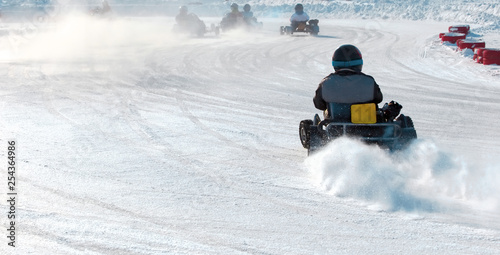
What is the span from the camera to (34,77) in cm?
1250

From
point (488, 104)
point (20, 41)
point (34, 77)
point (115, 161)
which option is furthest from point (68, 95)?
point (20, 41)

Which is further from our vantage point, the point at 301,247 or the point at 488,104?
the point at 488,104

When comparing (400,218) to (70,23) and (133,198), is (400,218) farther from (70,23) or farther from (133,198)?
(70,23)

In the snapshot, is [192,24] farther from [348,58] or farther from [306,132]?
[348,58]

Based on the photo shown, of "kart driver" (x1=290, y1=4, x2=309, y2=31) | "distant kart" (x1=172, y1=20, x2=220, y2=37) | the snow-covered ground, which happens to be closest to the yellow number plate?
the snow-covered ground

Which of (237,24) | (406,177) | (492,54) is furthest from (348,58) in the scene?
(237,24)

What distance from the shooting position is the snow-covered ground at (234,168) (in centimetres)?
412

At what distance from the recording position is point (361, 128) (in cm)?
570

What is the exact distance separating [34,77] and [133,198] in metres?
8.50

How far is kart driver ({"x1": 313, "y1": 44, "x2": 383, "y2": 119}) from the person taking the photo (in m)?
5.73

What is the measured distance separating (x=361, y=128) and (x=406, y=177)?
27.1 inches

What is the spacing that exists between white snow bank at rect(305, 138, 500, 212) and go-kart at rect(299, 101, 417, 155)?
11cm

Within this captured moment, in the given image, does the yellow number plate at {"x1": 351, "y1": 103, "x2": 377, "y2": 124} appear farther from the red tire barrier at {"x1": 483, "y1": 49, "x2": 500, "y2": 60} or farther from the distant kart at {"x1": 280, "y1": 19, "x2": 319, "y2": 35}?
the distant kart at {"x1": 280, "y1": 19, "x2": 319, "y2": 35}

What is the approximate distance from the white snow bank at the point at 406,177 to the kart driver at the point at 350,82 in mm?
463
